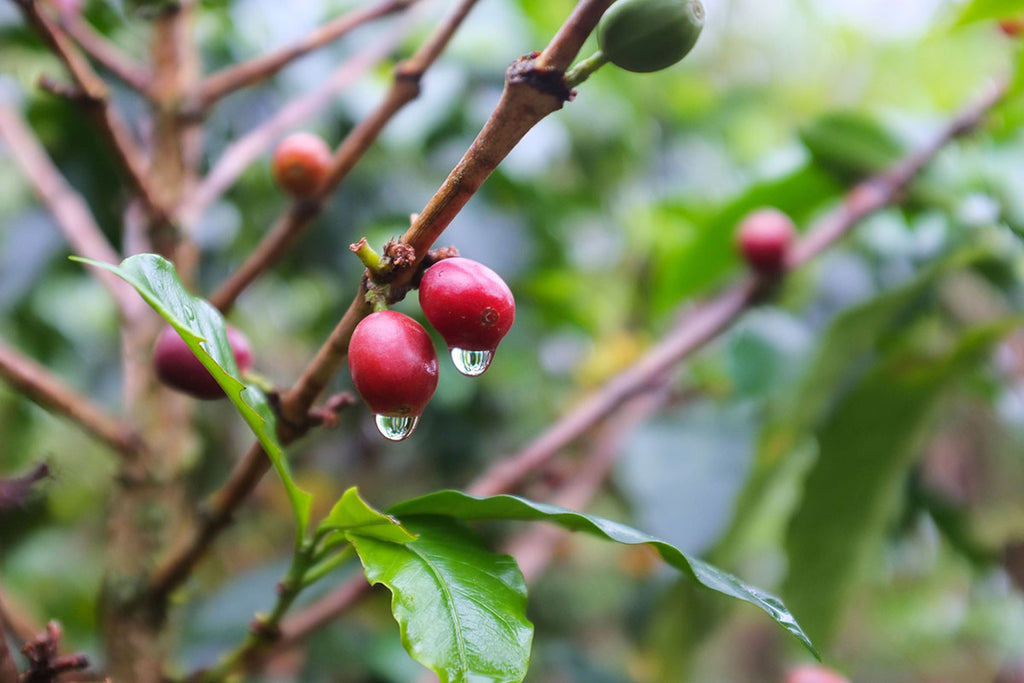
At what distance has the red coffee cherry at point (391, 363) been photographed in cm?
46

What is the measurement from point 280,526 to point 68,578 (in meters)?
0.41

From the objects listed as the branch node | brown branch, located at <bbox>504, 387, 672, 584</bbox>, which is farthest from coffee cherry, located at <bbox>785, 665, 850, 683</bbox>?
the branch node

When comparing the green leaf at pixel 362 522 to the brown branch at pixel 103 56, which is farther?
the brown branch at pixel 103 56

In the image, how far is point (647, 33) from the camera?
44 centimetres

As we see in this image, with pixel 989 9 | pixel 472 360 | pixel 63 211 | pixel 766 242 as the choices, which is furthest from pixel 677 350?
pixel 63 211

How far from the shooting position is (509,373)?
152 centimetres

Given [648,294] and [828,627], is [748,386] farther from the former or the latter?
[648,294]

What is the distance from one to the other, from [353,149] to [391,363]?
320 millimetres

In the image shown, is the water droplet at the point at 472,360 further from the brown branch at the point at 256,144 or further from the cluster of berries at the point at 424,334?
the brown branch at the point at 256,144

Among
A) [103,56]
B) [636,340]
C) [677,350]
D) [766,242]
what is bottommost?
[636,340]

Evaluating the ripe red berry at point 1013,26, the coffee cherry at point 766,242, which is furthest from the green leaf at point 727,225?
the ripe red berry at point 1013,26

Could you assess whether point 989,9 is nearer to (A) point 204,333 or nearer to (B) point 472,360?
(B) point 472,360

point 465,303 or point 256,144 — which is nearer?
point 465,303

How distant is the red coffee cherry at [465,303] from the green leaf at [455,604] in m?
0.13
